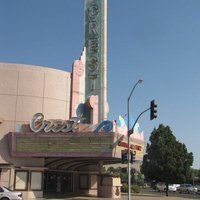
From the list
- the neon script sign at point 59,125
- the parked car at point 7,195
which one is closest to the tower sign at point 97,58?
the neon script sign at point 59,125

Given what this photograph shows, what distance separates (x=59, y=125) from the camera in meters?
42.7

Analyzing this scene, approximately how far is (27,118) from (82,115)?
6.17 meters

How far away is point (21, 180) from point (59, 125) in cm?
661

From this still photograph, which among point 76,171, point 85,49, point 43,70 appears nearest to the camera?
point 43,70

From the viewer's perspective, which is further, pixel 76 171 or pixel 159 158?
pixel 159 158

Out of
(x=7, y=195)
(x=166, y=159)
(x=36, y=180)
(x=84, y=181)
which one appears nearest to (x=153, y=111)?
(x=7, y=195)

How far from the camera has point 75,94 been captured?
4653cm

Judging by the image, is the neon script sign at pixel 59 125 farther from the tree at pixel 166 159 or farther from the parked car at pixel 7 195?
the tree at pixel 166 159

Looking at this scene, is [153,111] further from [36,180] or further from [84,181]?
[84,181]

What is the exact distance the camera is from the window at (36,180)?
43.9m

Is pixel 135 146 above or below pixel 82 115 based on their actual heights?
below

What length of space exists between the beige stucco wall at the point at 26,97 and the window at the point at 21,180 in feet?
3.11

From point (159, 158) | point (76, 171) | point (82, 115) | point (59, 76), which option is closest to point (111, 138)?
point (82, 115)

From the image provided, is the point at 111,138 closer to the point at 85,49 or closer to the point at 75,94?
the point at 75,94
